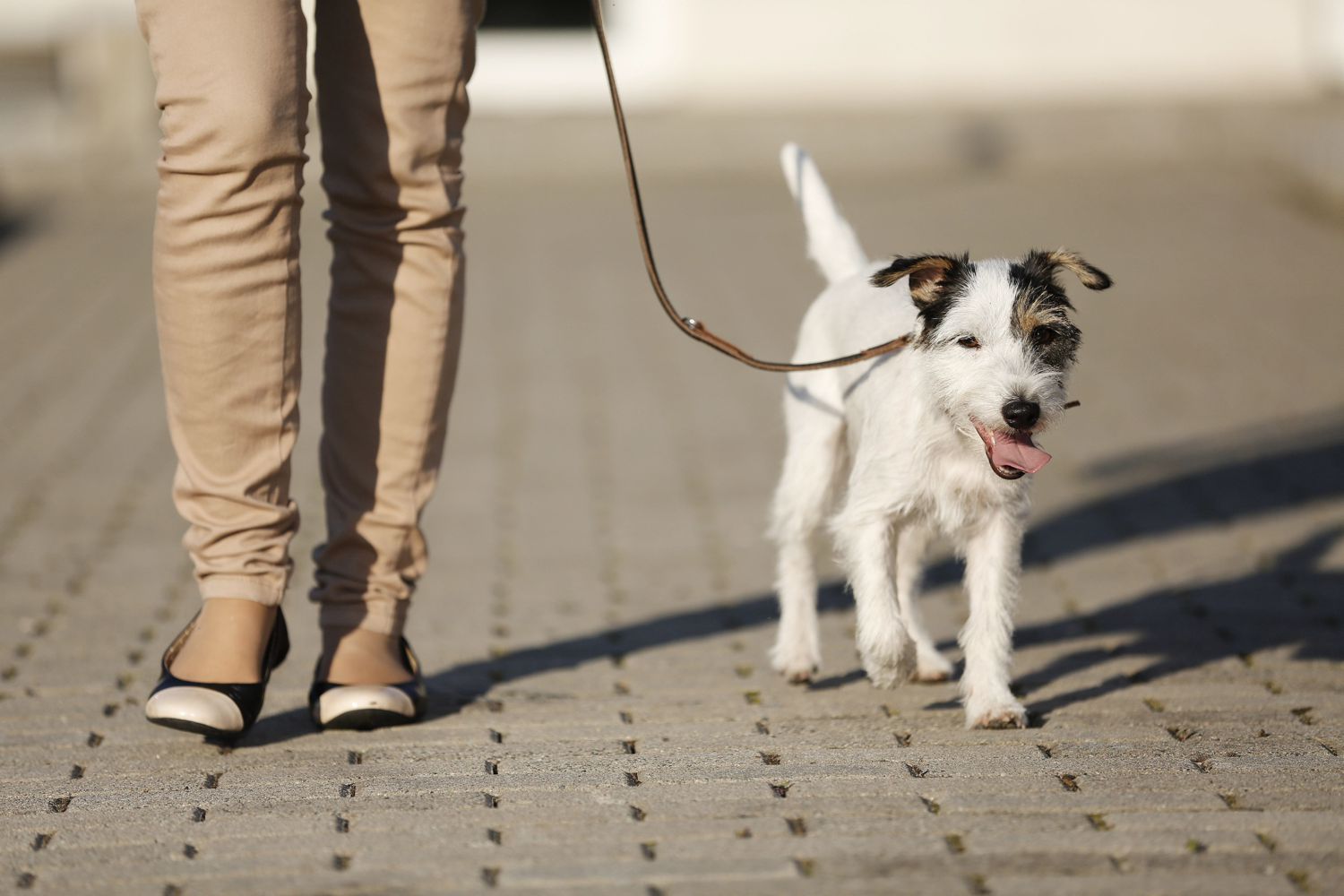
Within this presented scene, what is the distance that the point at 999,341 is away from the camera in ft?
11.7

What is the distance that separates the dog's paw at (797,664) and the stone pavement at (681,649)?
86mm

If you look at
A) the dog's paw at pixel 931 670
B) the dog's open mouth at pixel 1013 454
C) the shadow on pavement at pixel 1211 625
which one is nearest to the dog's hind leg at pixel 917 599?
the dog's paw at pixel 931 670

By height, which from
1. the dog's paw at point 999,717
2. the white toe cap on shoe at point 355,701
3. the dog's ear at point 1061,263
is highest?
the dog's ear at point 1061,263

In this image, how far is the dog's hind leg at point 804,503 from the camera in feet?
14.4

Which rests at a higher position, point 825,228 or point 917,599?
point 825,228

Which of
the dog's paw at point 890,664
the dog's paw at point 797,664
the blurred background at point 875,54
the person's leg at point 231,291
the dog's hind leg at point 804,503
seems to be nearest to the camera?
the person's leg at point 231,291

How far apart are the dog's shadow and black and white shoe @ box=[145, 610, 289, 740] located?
0.58 ft

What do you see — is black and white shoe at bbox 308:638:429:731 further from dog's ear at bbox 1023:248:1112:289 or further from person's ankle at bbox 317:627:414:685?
dog's ear at bbox 1023:248:1112:289

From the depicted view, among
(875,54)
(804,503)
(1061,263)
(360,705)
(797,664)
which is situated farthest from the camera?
(875,54)

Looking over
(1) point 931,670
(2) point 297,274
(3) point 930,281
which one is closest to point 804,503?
(1) point 931,670

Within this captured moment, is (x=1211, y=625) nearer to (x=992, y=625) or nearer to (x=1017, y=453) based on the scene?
(x=992, y=625)

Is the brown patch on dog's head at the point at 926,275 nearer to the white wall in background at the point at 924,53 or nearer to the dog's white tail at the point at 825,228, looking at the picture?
the dog's white tail at the point at 825,228

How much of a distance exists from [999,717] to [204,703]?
1.73 m

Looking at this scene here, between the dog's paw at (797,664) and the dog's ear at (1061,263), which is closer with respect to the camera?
the dog's ear at (1061,263)
